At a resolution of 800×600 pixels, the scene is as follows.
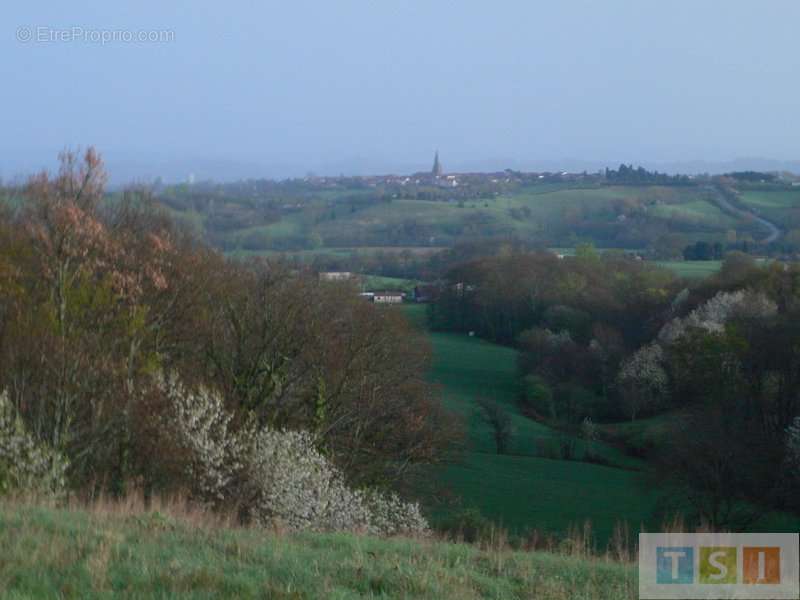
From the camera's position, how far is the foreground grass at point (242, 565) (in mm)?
6324

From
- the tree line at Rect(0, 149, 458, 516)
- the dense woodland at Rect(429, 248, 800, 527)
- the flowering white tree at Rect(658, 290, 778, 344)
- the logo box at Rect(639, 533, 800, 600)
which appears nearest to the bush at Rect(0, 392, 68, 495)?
the tree line at Rect(0, 149, 458, 516)

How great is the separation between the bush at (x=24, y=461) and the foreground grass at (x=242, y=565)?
296cm

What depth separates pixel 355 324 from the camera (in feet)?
83.5

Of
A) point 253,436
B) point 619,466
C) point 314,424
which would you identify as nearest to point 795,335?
point 619,466

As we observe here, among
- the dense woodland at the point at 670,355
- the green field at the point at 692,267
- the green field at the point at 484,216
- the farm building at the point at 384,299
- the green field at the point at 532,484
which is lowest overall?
the green field at the point at 532,484

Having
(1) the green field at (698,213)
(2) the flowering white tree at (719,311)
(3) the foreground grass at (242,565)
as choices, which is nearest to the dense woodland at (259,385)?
(2) the flowering white tree at (719,311)

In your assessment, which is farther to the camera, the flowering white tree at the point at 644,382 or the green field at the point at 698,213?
the green field at the point at 698,213

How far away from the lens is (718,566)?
7516mm

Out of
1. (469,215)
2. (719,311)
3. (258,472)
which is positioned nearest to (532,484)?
(258,472)

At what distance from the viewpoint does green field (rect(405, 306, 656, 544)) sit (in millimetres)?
25328

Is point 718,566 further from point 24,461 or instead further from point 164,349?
point 164,349

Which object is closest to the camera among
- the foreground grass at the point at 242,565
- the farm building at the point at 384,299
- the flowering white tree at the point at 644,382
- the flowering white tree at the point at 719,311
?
the foreground grass at the point at 242,565

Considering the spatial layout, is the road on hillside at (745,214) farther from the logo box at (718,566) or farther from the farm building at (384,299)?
the logo box at (718,566)

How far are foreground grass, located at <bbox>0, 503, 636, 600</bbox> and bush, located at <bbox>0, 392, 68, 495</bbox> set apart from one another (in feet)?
9.70
